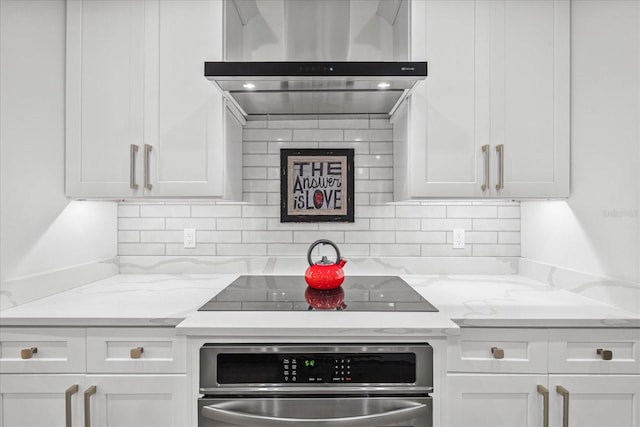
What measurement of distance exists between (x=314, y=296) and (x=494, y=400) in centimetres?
77

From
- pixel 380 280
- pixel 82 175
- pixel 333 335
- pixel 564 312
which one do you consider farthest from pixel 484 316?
pixel 82 175

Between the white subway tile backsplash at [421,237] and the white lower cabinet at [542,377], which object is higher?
the white subway tile backsplash at [421,237]

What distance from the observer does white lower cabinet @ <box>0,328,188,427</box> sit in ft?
4.79

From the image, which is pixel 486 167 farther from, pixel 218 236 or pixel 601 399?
pixel 218 236

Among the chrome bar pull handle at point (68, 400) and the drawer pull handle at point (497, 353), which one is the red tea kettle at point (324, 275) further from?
the chrome bar pull handle at point (68, 400)

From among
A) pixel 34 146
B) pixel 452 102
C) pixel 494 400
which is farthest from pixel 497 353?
pixel 34 146

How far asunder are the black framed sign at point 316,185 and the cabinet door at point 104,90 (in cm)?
77

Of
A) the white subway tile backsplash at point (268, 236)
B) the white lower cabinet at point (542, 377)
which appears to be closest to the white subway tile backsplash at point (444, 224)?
the white subway tile backsplash at point (268, 236)

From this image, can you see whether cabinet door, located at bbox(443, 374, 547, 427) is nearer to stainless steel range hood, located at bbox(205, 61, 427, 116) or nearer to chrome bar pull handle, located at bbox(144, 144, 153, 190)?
stainless steel range hood, located at bbox(205, 61, 427, 116)

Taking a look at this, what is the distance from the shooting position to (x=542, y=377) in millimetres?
1458

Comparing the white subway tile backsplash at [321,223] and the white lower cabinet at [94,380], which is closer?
the white lower cabinet at [94,380]

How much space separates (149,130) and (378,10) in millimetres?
1213

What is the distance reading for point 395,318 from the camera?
4.78 ft

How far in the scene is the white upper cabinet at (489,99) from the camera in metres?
1.83
